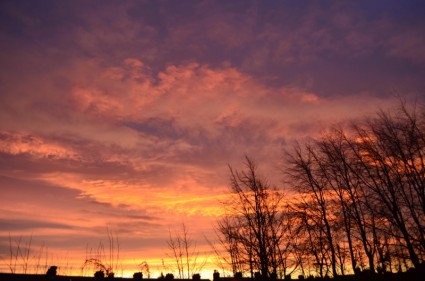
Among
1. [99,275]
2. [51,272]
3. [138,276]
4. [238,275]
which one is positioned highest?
[51,272]

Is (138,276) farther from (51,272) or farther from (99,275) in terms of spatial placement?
(51,272)

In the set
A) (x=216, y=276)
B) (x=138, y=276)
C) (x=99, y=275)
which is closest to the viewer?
(x=99, y=275)

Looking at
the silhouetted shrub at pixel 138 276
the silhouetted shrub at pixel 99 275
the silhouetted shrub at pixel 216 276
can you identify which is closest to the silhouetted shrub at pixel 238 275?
the silhouetted shrub at pixel 216 276

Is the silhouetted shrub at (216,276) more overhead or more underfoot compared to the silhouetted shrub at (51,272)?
more underfoot

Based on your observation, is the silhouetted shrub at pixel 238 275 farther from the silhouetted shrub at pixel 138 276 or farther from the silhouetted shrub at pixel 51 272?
the silhouetted shrub at pixel 51 272

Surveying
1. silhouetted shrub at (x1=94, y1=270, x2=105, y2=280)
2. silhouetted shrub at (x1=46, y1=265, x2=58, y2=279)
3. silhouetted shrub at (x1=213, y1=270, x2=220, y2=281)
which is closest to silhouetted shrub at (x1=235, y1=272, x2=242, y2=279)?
silhouetted shrub at (x1=213, y1=270, x2=220, y2=281)

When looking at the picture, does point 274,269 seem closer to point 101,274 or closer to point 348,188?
point 348,188

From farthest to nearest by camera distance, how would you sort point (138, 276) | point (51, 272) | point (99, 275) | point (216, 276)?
point (216, 276) → point (138, 276) → point (99, 275) → point (51, 272)

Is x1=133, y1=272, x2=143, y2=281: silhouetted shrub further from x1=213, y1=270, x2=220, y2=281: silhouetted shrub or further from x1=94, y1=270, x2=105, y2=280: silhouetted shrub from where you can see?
x1=213, y1=270, x2=220, y2=281: silhouetted shrub

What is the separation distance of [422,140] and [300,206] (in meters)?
12.1

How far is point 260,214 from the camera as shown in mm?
29156

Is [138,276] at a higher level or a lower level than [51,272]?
lower

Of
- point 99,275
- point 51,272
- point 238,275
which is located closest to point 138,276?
point 99,275

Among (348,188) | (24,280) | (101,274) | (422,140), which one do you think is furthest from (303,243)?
(24,280)
